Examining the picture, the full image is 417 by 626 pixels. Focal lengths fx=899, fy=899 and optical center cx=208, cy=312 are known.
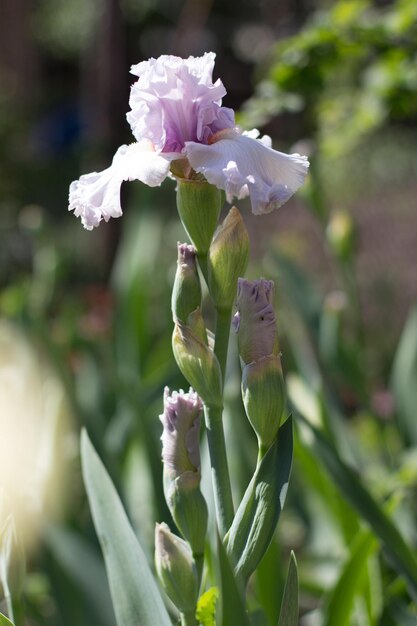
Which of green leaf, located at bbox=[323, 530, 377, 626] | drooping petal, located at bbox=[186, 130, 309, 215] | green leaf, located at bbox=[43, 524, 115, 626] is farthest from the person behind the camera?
green leaf, located at bbox=[43, 524, 115, 626]

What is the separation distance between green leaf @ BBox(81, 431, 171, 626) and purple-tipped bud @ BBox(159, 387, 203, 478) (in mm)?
124

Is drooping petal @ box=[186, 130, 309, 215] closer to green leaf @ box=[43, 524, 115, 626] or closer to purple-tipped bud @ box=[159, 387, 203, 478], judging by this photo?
purple-tipped bud @ box=[159, 387, 203, 478]

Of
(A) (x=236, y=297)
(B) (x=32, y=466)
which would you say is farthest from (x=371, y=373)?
(A) (x=236, y=297)

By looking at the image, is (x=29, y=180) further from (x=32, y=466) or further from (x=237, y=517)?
(x=237, y=517)

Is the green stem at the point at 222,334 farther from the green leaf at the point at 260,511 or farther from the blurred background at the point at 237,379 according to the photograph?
the blurred background at the point at 237,379

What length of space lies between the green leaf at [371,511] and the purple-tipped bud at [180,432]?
336 mm

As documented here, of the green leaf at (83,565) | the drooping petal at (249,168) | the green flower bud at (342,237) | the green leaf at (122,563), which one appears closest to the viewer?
the drooping petal at (249,168)

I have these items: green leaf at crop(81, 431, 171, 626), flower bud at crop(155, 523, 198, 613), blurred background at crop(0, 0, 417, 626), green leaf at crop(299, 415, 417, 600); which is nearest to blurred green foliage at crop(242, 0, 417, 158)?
blurred background at crop(0, 0, 417, 626)

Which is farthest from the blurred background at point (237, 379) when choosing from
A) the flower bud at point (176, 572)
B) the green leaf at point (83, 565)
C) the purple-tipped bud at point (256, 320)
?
the purple-tipped bud at point (256, 320)

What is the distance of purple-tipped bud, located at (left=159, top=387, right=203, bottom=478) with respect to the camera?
0.66 meters

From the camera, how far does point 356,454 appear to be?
1.53 m

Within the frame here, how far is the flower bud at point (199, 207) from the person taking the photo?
25.3 inches

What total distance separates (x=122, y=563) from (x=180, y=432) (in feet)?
0.55

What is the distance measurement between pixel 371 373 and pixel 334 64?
5.33ft
